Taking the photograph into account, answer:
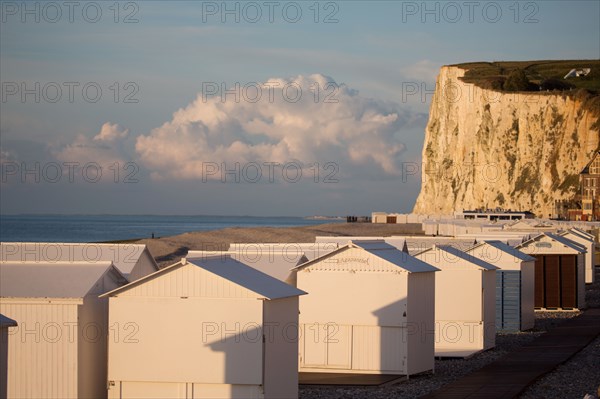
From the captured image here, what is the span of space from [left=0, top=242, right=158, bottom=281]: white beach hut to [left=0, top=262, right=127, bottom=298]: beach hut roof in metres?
1.65

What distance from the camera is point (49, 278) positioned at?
14867 millimetres

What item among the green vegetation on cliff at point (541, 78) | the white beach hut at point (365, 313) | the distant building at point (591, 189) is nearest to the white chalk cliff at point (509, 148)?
the green vegetation on cliff at point (541, 78)

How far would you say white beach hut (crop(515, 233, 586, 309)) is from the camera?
1385 inches

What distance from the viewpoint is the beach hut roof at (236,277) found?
563 inches

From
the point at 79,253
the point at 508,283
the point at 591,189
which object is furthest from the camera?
the point at 591,189

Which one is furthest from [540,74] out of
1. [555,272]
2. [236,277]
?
[236,277]

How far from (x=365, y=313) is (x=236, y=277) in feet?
18.7

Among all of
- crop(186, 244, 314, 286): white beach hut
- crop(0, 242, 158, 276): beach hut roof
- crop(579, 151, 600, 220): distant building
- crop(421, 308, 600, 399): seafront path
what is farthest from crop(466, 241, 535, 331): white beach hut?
crop(579, 151, 600, 220): distant building

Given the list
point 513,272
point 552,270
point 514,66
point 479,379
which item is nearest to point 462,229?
point 552,270

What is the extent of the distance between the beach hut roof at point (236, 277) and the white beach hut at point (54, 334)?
21.3 inches

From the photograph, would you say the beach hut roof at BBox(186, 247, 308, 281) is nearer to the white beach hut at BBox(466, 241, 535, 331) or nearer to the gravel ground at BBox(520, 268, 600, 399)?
the gravel ground at BBox(520, 268, 600, 399)

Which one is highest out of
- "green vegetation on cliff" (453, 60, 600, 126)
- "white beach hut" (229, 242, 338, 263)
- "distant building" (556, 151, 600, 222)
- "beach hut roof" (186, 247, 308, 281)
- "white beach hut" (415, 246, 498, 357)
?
"green vegetation on cliff" (453, 60, 600, 126)

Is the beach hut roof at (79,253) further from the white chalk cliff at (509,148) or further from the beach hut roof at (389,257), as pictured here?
the white chalk cliff at (509,148)

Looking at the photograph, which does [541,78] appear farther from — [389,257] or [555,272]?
[389,257]
